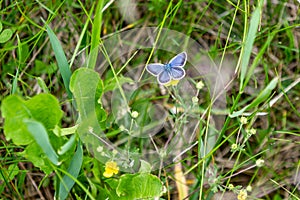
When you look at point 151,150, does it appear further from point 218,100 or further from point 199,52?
point 199,52

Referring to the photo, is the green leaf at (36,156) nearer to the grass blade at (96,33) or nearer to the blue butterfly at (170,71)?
the grass blade at (96,33)

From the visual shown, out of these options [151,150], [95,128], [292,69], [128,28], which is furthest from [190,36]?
[95,128]

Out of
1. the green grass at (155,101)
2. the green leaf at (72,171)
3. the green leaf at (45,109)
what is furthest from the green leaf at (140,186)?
the green leaf at (45,109)

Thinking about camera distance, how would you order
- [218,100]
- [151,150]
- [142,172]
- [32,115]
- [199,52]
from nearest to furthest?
[32,115] → [142,172] → [151,150] → [218,100] → [199,52]

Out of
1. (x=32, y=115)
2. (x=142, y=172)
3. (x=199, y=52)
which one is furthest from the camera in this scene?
(x=199, y=52)

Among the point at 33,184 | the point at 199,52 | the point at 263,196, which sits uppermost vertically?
the point at 199,52

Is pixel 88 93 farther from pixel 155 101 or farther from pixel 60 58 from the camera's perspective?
pixel 155 101

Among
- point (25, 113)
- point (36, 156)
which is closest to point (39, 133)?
point (25, 113)

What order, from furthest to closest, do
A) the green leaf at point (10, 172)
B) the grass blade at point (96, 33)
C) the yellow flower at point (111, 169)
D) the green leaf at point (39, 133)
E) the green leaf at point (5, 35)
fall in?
the green leaf at point (5, 35) → the green leaf at point (10, 172) → the yellow flower at point (111, 169) → the grass blade at point (96, 33) → the green leaf at point (39, 133)
